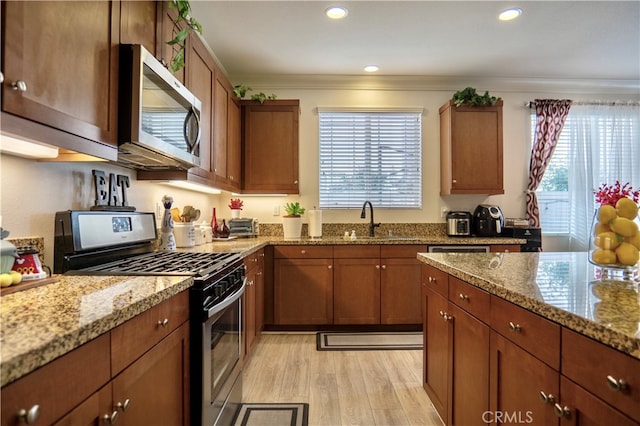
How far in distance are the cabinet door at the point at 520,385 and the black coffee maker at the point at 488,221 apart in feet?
8.54

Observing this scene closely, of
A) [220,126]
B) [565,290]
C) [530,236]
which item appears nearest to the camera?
[565,290]

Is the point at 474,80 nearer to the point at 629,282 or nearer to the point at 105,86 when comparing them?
the point at 629,282

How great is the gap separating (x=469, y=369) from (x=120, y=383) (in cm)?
127

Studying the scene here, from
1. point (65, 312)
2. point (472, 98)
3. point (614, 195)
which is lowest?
point (65, 312)

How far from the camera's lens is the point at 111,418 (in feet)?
2.60

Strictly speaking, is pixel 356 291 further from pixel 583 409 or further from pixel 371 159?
pixel 583 409

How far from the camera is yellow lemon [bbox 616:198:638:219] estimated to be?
1203 mm

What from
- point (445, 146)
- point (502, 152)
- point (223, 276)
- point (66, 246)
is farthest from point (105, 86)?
point (502, 152)

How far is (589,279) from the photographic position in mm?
1259

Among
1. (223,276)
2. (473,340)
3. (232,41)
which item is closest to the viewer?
(473,340)

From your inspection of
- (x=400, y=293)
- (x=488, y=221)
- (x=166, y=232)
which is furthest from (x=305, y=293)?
(x=488, y=221)

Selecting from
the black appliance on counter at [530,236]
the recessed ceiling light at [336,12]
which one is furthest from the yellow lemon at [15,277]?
the black appliance on counter at [530,236]

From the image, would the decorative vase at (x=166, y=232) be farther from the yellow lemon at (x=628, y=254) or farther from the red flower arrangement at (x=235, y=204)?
the yellow lemon at (x=628, y=254)

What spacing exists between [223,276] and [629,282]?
1.65m
